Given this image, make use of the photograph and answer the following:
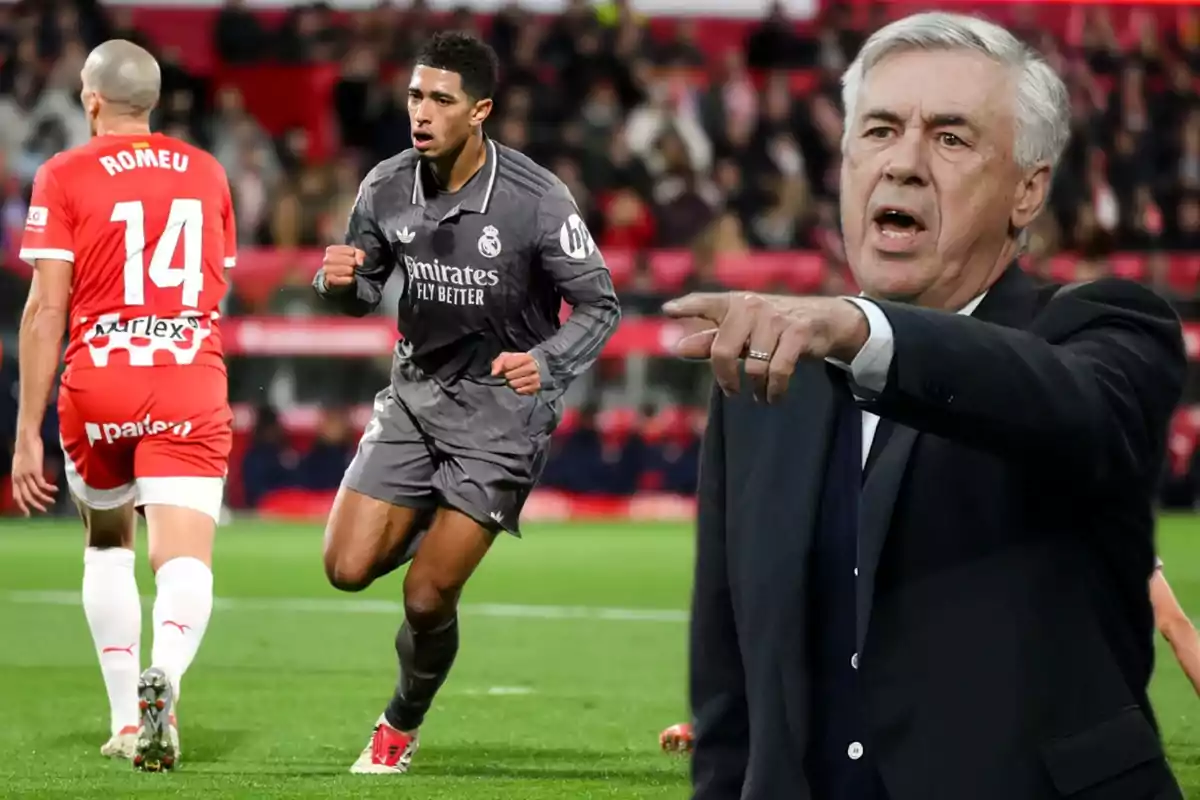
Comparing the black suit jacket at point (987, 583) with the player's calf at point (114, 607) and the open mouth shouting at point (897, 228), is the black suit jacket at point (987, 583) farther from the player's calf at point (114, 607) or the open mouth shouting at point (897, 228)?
the player's calf at point (114, 607)

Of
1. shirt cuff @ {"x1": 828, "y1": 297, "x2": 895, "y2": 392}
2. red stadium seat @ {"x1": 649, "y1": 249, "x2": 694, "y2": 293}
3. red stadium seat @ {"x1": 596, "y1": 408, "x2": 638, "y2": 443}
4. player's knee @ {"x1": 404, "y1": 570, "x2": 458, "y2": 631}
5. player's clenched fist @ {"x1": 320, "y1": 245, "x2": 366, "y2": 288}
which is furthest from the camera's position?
red stadium seat @ {"x1": 649, "y1": 249, "x2": 694, "y2": 293}

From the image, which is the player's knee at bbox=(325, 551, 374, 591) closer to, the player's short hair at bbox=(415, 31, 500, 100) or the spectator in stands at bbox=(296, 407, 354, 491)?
the player's short hair at bbox=(415, 31, 500, 100)

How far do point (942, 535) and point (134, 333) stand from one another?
4777mm

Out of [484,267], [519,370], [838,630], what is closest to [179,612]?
[519,370]

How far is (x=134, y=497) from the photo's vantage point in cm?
704

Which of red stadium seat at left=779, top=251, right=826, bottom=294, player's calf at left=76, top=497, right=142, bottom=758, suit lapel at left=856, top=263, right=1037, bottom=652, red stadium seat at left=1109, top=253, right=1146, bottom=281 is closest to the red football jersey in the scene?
player's calf at left=76, top=497, right=142, bottom=758

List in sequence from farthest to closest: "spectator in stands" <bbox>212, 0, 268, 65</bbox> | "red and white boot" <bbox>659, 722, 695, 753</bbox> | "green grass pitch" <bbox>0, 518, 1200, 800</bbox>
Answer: "spectator in stands" <bbox>212, 0, 268, 65</bbox>
"red and white boot" <bbox>659, 722, 695, 753</bbox>
"green grass pitch" <bbox>0, 518, 1200, 800</bbox>

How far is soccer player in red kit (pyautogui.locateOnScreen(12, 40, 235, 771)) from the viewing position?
22.1 ft

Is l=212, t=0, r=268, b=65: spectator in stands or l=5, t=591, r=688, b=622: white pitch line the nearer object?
l=5, t=591, r=688, b=622: white pitch line

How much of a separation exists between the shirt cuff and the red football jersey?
4852 mm

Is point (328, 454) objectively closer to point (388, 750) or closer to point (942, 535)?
point (388, 750)

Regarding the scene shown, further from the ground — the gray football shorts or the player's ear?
the player's ear

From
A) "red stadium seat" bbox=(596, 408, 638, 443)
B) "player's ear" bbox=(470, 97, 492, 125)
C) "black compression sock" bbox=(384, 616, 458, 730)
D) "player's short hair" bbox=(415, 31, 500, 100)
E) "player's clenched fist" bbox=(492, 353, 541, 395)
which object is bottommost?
"red stadium seat" bbox=(596, 408, 638, 443)

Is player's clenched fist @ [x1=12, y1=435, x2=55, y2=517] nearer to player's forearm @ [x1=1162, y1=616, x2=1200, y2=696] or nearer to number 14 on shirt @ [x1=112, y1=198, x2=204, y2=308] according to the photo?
number 14 on shirt @ [x1=112, y1=198, x2=204, y2=308]
